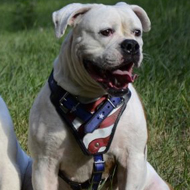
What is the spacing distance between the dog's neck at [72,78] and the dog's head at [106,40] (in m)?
0.06

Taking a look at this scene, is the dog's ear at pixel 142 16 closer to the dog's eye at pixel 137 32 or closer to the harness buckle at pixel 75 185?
the dog's eye at pixel 137 32

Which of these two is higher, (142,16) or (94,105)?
(142,16)

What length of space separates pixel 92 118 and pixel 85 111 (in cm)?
7

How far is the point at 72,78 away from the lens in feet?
13.6

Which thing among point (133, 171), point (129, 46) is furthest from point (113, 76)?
point (133, 171)

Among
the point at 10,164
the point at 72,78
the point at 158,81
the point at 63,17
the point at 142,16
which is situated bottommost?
the point at 158,81

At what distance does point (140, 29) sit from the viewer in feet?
13.5

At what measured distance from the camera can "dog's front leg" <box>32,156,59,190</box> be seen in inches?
163

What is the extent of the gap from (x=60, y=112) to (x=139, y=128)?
485 mm

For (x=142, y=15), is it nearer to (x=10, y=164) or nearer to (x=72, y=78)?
(x=72, y=78)

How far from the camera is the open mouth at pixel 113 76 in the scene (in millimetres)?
3924

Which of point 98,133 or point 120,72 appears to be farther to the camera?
point 98,133

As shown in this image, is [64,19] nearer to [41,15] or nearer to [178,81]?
[178,81]

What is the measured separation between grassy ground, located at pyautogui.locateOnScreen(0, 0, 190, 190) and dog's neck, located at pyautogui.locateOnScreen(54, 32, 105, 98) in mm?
956
